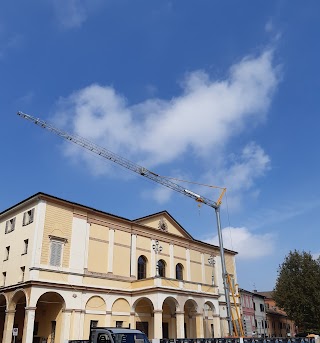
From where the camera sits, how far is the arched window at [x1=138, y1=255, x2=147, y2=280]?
119 feet

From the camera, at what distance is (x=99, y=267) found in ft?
107

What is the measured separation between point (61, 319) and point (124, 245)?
910 cm

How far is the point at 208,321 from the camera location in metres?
38.6

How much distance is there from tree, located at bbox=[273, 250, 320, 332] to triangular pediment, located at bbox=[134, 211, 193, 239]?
44.9 ft

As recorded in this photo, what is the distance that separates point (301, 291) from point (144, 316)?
2030 centimetres

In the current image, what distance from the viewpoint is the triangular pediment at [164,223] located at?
3852cm

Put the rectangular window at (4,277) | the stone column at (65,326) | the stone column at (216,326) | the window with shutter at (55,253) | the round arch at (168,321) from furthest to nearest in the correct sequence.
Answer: the round arch at (168,321) → the stone column at (216,326) → the rectangular window at (4,277) → the window with shutter at (55,253) → the stone column at (65,326)

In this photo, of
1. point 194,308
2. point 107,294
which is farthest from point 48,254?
point 194,308

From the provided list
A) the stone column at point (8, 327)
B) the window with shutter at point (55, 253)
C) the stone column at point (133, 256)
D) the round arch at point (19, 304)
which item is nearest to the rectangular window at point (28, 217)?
the window with shutter at point (55, 253)

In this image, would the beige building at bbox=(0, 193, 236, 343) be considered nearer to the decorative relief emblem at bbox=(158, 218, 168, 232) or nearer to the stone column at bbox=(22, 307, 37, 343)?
the stone column at bbox=(22, 307, 37, 343)

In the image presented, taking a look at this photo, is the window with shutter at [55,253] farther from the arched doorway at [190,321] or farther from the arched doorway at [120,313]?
the arched doorway at [190,321]

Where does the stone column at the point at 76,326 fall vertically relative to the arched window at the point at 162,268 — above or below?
below

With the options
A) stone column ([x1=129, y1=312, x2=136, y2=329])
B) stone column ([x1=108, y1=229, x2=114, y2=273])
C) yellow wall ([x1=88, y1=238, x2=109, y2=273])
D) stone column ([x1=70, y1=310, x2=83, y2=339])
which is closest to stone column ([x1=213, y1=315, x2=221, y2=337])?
stone column ([x1=129, y1=312, x2=136, y2=329])

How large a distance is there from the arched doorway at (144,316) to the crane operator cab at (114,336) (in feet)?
58.2
